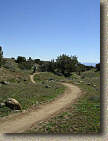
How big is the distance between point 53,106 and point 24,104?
297 cm

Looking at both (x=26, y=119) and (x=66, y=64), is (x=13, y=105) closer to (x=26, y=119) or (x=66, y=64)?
(x=26, y=119)

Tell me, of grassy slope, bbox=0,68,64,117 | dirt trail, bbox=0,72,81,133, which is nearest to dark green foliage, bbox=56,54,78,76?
grassy slope, bbox=0,68,64,117

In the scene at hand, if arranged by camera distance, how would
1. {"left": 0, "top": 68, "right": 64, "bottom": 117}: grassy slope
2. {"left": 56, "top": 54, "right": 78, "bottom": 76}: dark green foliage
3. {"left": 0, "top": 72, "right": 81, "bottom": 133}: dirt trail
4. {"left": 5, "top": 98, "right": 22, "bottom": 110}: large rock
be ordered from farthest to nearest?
{"left": 56, "top": 54, "right": 78, "bottom": 76}: dark green foliage
{"left": 0, "top": 68, "right": 64, "bottom": 117}: grassy slope
{"left": 5, "top": 98, "right": 22, "bottom": 110}: large rock
{"left": 0, "top": 72, "right": 81, "bottom": 133}: dirt trail

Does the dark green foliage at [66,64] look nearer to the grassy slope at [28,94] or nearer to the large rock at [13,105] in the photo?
the grassy slope at [28,94]

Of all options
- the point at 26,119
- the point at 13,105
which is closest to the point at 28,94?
the point at 13,105

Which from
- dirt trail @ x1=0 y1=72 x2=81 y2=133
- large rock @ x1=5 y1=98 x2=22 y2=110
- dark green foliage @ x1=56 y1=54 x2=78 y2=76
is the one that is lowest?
dirt trail @ x1=0 y1=72 x2=81 y2=133

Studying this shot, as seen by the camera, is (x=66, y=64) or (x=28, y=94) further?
(x=66, y=64)

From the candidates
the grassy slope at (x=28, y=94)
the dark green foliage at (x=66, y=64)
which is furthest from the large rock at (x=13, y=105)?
the dark green foliage at (x=66, y=64)

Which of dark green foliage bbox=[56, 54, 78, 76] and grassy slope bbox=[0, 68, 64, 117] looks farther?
dark green foliage bbox=[56, 54, 78, 76]

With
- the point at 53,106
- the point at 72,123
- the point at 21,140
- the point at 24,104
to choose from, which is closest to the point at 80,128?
the point at 72,123

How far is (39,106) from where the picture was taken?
15078mm

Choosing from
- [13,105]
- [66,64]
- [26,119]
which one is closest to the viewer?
[26,119]

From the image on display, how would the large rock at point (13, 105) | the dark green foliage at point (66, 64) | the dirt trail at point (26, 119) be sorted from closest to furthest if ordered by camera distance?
the dirt trail at point (26, 119) < the large rock at point (13, 105) < the dark green foliage at point (66, 64)

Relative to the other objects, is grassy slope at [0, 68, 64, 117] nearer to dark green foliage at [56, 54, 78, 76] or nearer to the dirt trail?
the dirt trail
